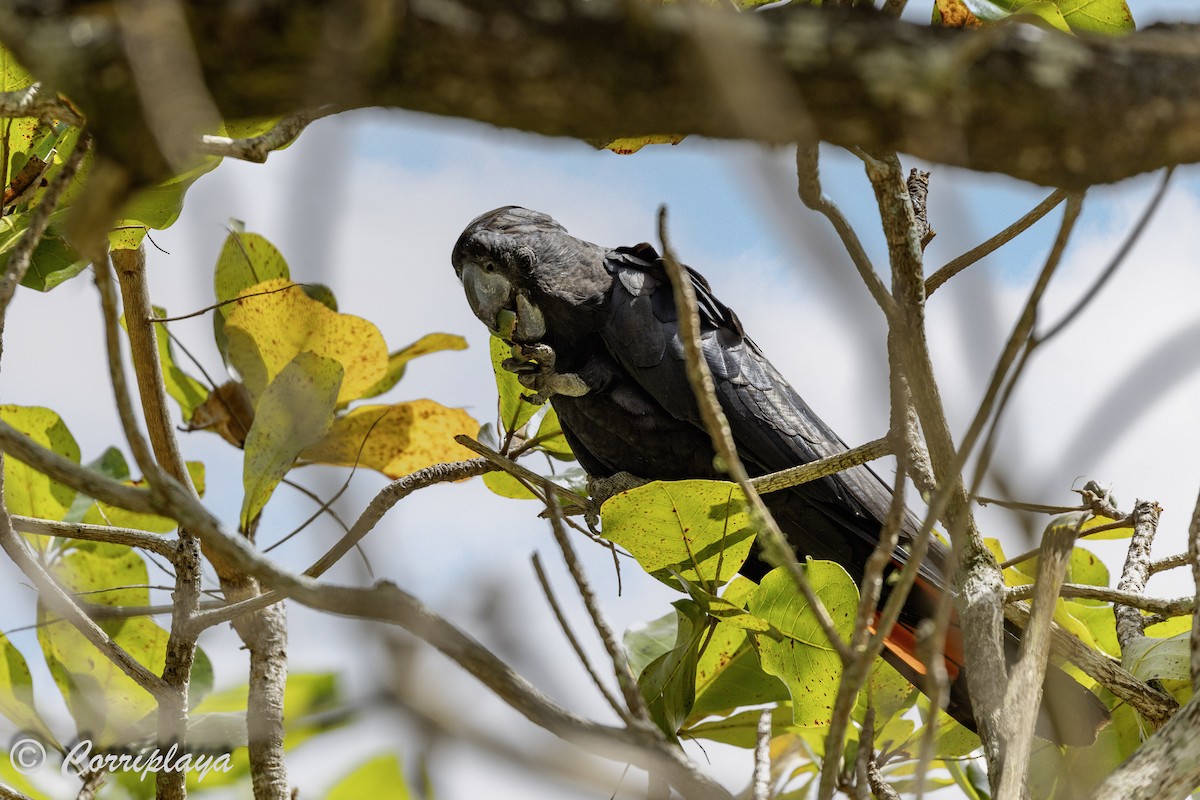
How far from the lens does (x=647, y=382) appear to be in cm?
254

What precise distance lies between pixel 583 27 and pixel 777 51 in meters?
0.15

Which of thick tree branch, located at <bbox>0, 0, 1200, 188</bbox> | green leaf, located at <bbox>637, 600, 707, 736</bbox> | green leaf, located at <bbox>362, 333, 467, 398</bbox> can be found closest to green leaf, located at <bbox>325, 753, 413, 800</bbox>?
green leaf, located at <bbox>637, 600, 707, 736</bbox>

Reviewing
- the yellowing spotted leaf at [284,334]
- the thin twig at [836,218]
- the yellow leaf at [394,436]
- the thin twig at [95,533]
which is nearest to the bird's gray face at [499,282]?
the yellow leaf at [394,436]

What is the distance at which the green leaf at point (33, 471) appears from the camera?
228 centimetres

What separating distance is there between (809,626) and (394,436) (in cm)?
114

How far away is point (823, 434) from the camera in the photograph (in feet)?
9.01

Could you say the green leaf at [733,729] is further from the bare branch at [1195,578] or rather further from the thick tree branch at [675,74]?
the thick tree branch at [675,74]

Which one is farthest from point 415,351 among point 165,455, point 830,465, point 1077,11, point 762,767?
point 1077,11

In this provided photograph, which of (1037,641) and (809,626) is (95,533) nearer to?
(809,626)

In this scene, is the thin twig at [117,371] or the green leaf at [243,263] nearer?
the thin twig at [117,371]

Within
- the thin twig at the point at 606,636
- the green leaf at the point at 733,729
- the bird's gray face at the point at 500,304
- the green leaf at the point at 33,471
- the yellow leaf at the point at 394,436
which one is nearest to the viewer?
the thin twig at the point at 606,636

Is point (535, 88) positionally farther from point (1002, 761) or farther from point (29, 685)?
point (29, 685)

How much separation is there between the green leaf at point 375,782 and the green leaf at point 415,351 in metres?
0.96

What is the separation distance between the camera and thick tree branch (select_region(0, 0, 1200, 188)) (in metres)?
0.75
